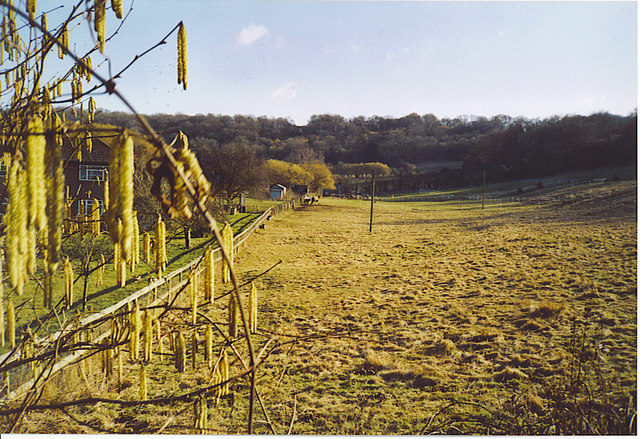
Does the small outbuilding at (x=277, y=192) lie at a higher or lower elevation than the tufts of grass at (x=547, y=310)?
higher

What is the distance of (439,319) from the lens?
191 inches

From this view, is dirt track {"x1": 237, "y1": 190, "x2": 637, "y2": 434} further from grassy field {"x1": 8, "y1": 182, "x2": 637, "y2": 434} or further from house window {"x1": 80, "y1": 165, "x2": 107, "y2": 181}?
house window {"x1": 80, "y1": 165, "x2": 107, "y2": 181}

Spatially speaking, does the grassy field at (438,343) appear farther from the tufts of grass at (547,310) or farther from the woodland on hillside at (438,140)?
the woodland on hillside at (438,140)

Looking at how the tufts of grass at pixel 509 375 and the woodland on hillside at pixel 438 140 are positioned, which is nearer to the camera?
the tufts of grass at pixel 509 375

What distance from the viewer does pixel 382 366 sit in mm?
3533

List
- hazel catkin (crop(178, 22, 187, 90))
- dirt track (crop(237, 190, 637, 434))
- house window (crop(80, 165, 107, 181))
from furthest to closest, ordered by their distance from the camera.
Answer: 1. dirt track (crop(237, 190, 637, 434))
2. house window (crop(80, 165, 107, 181))
3. hazel catkin (crop(178, 22, 187, 90))

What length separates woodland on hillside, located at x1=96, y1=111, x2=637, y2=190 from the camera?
30.1 ft

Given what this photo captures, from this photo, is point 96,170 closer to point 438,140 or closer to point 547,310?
point 547,310

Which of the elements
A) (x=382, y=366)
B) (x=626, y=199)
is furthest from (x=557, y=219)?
(x=382, y=366)

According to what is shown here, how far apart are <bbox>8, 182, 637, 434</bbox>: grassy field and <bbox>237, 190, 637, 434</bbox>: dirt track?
0.02 m

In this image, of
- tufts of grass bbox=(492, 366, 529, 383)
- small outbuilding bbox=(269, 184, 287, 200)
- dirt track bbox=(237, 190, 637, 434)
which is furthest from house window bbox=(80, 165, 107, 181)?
small outbuilding bbox=(269, 184, 287, 200)

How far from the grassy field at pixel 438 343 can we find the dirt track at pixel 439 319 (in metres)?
0.02

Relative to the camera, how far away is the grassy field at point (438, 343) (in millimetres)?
2357

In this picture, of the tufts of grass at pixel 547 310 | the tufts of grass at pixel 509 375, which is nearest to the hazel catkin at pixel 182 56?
the tufts of grass at pixel 509 375
